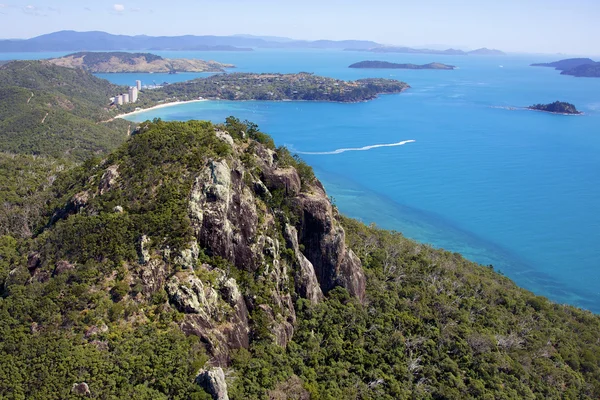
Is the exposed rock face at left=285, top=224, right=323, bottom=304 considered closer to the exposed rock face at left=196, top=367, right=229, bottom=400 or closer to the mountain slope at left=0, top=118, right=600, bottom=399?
the mountain slope at left=0, top=118, right=600, bottom=399

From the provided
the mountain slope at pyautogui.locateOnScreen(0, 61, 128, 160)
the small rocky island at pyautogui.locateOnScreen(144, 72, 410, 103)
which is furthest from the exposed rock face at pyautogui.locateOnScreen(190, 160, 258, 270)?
the small rocky island at pyautogui.locateOnScreen(144, 72, 410, 103)

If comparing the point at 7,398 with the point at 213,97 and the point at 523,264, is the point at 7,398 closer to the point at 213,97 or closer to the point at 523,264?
the point at 523,264

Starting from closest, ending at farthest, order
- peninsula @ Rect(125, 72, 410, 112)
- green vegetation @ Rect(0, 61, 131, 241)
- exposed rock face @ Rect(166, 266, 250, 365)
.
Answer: exposed rock face @ Rect(166, 266, 250, 365), green vegetation @ Rect(0, 61, 131, 241), peninsula @ Rect(125, 72, 410, 112)

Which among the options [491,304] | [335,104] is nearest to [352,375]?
[491,304]

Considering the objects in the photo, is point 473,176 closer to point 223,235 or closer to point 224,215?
point 224,215

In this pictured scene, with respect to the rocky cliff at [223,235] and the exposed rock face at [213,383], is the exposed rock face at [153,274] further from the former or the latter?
the exposed rock face at [213,383]

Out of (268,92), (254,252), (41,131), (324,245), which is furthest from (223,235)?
(268,92)

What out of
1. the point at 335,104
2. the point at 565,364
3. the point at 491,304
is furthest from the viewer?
the point at 335,104
